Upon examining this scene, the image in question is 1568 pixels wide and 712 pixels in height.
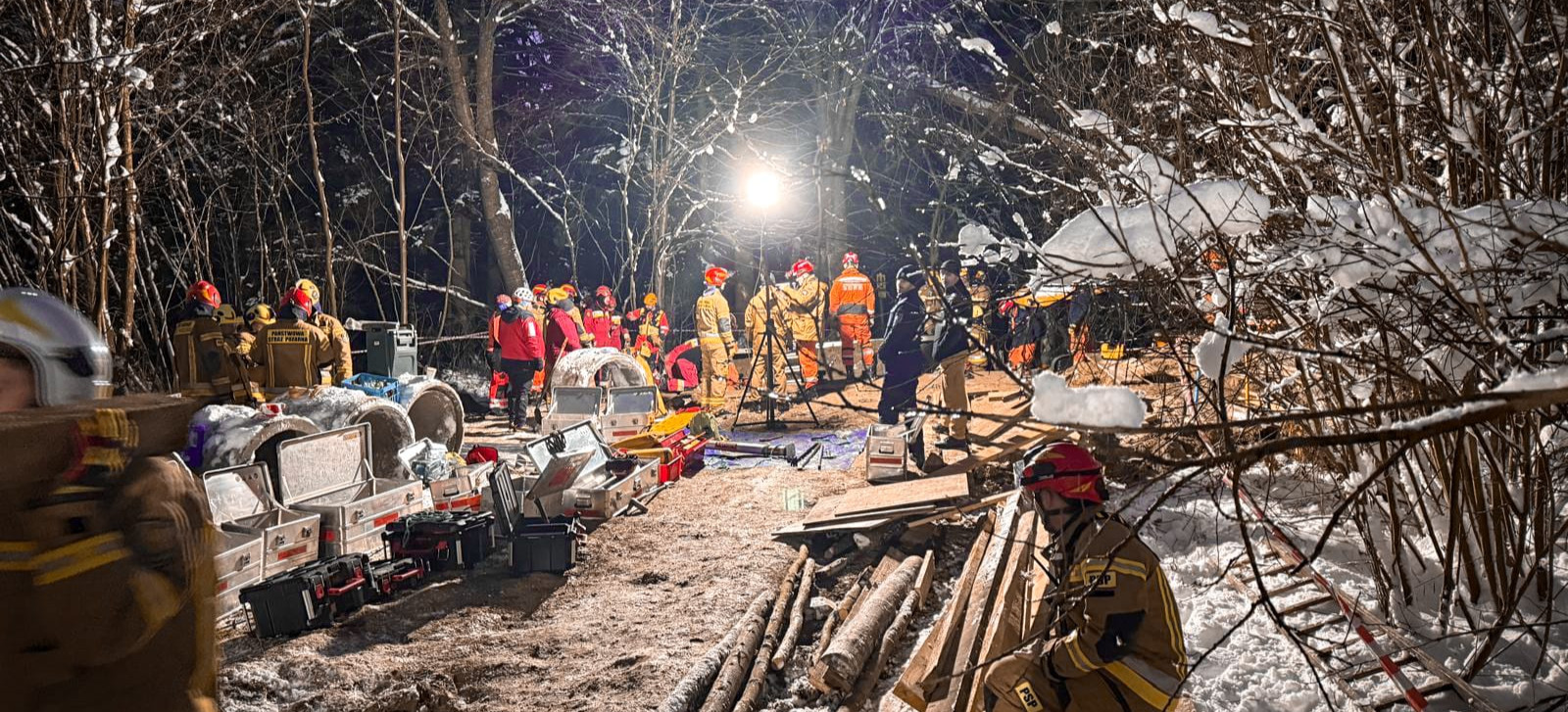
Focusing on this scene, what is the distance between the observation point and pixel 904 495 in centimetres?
846

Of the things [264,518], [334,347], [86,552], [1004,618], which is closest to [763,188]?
[334,347]

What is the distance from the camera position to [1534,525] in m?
4.12

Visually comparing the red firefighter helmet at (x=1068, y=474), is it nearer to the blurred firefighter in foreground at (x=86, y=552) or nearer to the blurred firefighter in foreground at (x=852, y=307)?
the blurred firefighter in foreground at (x=86, y=552)

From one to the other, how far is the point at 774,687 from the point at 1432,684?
11.0ft

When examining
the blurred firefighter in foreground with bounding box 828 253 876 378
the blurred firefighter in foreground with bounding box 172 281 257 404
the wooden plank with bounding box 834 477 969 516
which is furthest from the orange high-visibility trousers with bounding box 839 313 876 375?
the blurred firefighter in foreground with bounding box 172 281 257 404

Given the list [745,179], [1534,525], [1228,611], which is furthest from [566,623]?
[745,179]

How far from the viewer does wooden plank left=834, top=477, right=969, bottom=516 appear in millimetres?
8133

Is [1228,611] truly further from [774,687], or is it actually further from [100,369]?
[100,369]

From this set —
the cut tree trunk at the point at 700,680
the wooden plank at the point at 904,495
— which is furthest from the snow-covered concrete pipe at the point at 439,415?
the cut tree trunk at the point at 700,680

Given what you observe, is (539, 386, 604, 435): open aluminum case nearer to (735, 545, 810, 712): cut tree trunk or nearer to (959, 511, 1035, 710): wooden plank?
(735, 545, 810, 712): cut tree trunk

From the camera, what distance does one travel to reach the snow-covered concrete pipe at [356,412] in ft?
30.6

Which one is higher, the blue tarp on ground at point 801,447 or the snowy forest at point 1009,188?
the snowy forest at point 1009,188

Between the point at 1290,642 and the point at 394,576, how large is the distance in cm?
612

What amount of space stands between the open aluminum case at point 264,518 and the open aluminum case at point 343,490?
0.16 m
